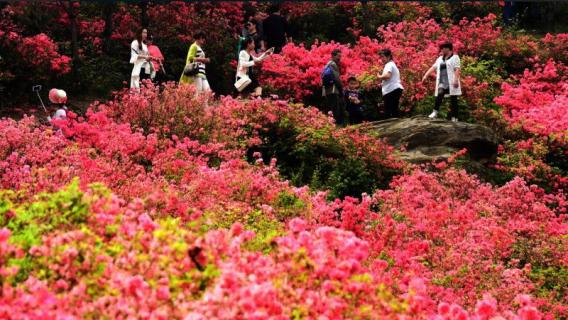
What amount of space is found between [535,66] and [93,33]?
1195 cm

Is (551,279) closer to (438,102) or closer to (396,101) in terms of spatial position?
(438,102)

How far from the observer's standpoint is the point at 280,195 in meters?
8.96

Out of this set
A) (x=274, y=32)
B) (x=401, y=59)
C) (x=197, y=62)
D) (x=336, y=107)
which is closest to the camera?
(x=197, y=62)

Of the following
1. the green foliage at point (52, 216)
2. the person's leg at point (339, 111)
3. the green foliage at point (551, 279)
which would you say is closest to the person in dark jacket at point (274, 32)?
the person's leg at point (339, 111)

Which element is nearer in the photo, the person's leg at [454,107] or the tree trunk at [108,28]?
the person's leg at [454,107]

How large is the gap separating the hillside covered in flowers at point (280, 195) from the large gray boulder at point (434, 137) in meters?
0.27

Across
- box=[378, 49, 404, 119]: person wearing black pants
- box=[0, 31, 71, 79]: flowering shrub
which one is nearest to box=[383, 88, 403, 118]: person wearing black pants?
box=[378, 49, 404, 119]: person wearing black pants

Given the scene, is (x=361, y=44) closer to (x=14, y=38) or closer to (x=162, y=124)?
(x=14, y=38)

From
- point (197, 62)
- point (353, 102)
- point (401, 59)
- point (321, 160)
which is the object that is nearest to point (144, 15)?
point (197, 62)

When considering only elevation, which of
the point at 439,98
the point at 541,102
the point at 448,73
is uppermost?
the point at 448,73

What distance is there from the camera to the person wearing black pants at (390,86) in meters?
14.9

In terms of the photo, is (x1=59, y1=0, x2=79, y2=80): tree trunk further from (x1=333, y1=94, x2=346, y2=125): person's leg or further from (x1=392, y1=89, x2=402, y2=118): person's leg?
(x1=392, y1=89, x2=402, y2=118): person's leg

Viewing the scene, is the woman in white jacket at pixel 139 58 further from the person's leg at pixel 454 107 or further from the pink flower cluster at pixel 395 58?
the person's leg at pixel 454 107

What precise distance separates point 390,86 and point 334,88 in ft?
3.79
